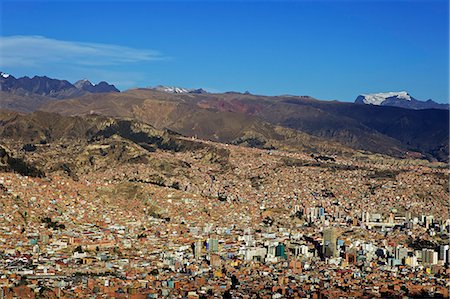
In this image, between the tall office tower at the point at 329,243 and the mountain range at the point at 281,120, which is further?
the mountain range at the point at 281,120

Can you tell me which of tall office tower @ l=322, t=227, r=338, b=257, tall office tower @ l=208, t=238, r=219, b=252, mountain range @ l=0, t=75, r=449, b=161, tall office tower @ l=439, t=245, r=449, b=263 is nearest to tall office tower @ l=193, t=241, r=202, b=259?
tall office tower @ l=208, t=238, r=219, b=252

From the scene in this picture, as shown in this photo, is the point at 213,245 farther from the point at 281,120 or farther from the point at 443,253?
the point at 281,120

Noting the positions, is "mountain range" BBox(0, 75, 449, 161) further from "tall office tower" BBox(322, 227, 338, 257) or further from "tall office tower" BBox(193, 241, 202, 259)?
"tall office tower" BBox(193, 241, 202, 259)

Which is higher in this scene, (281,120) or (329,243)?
(281,120)

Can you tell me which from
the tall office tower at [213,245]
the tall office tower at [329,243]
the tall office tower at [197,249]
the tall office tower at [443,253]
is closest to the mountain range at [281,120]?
the tall office tower at [329,243]

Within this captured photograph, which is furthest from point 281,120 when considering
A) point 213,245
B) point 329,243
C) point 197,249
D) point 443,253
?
point 197,249

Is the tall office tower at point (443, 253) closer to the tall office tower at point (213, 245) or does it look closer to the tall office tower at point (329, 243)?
the tall office tower at point (329, 243)
